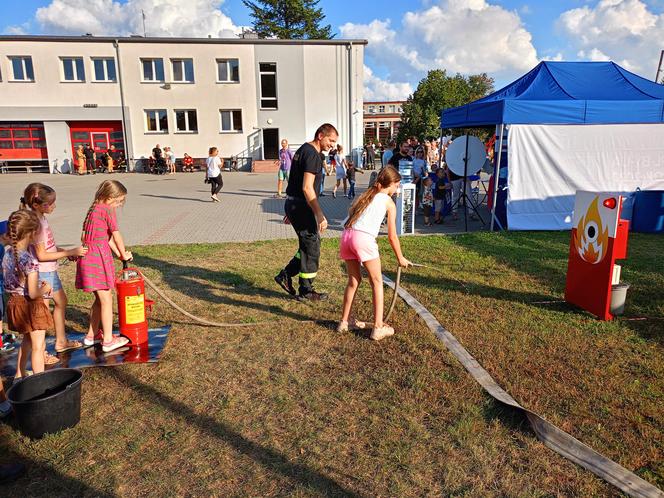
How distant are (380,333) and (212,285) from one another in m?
2.78

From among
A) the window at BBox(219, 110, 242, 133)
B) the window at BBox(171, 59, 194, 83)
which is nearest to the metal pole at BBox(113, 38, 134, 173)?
the window at BBox(171, 59, 194, 83)

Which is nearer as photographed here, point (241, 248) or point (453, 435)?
point (453, 435)

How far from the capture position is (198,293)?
6020mm

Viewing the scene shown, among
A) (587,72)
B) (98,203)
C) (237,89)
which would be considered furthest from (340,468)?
(237,89)

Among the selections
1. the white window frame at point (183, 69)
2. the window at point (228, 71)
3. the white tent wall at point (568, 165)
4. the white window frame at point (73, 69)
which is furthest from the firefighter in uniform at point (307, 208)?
the white window frame at point (73, 69)

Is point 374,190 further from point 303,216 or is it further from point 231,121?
point 231,121

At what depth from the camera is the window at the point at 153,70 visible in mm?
29844

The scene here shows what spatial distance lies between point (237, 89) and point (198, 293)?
26868 millimetres

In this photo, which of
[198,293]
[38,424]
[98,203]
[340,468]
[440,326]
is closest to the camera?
[340,468]

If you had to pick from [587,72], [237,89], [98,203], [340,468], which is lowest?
[340,468]

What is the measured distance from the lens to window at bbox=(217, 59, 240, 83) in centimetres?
3031

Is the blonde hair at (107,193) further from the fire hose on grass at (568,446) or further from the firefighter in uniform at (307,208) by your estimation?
the fire hose on grass at (568,446)

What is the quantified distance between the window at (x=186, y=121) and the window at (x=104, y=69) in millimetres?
4278

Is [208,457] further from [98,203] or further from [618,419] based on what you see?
[618,419]
